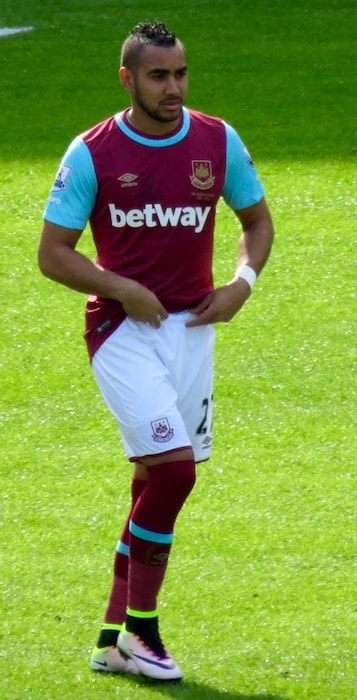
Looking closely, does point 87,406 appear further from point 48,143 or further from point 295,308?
point 48,143

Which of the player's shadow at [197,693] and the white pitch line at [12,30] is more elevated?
the player's shadow at [197,693]

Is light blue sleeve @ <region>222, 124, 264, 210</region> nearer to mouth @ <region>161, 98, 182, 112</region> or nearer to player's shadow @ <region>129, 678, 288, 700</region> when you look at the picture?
mouth @ <region>161, 98, 182, 112</region>

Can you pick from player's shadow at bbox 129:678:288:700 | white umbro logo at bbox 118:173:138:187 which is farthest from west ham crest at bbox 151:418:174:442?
player's shadow at bbox 129:678:288:700

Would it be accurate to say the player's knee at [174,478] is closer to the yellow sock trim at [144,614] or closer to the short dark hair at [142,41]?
the yellow sock trim at [144,614]

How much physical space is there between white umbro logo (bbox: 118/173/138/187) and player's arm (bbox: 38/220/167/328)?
20cm

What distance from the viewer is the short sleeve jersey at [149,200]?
14.2 ft

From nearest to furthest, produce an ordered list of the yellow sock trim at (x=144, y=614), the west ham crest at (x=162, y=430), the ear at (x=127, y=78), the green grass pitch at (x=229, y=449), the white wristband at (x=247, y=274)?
the west ham crest at (x=162, y=430)
the ear at (x=127, y=78)
the yellow sock trim at (x=144, y=614)
the white wristband at (x=247, y=274)
the green grass pitch at (x=229, y=449)

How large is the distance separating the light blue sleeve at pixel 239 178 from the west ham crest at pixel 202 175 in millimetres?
103

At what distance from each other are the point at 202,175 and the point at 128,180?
24 cm

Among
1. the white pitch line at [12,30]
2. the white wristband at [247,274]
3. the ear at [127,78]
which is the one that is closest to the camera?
the ear at [127,78]

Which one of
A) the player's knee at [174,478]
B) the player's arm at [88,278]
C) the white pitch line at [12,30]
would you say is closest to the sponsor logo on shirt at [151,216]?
the player's arm at [88,278]

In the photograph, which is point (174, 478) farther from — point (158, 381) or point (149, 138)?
point (149, 138)

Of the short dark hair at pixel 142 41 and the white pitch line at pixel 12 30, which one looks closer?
the short dark hair at pixel 142 41

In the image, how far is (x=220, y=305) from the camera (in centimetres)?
449
